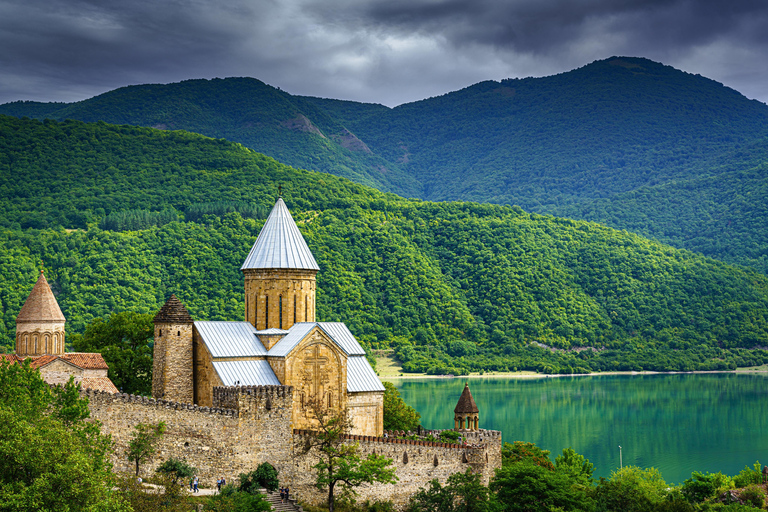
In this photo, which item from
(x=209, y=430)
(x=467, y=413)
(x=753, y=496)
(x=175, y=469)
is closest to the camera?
(x=175, y=469)

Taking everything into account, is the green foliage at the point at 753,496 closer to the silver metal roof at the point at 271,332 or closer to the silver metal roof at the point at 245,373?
the silver metal roof at the point at 245,373

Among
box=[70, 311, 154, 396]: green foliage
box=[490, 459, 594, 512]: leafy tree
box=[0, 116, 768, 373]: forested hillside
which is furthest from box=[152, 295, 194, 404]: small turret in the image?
box=[0, 116, 768, 373]: forested hillside

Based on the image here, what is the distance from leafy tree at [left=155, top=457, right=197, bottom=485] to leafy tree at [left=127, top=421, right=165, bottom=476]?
48 centimetres

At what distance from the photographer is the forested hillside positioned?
7156cm

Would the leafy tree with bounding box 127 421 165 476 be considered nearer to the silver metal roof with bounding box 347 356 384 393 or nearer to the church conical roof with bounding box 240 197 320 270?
the silver metal roof with bounding box 347 356 384 393

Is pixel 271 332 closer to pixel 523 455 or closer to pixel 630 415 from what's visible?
pixel 523 455

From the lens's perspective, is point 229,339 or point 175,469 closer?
point 175,469

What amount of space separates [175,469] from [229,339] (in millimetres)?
7045

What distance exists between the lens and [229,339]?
101ft

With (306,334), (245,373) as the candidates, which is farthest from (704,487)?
(245,373)

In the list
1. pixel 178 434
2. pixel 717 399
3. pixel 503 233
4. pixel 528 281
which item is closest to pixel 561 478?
pixel 178 434

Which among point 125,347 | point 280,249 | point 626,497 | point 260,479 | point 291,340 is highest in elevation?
point 280,249

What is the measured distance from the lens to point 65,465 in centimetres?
1864

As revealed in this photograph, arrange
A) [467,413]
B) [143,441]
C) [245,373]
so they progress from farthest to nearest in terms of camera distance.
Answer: [467,413] → [245,373] → [143,441]
